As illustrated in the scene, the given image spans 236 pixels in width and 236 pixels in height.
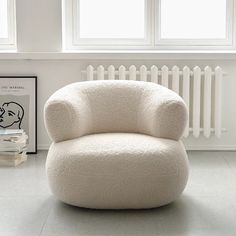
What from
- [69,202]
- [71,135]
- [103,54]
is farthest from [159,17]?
[69,202]

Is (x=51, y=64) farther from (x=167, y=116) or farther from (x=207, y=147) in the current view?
(x=167, y=116)

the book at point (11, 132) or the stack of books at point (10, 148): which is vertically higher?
the book at point (11, 132)

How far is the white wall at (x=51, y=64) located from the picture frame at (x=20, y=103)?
73 mm

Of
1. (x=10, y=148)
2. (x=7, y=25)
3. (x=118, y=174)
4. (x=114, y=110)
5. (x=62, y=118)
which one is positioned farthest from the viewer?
(x=7, y=25)

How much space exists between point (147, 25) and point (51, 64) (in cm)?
95

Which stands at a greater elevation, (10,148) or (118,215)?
(10,148)

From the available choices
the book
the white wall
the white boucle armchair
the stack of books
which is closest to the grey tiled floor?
the white boucle armchair

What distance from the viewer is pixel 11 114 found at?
4688mm

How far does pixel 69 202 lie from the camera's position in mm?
3090

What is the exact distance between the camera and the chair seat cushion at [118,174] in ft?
9.73

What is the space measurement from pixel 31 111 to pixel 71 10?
0.99m

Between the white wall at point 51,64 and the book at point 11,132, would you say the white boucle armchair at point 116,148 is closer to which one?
the book at point 11,132

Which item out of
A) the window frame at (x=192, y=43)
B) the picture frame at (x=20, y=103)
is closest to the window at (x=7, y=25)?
the picture frame at (x=20, y=103)

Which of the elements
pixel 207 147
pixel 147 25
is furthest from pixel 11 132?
pixel 207 147
